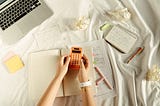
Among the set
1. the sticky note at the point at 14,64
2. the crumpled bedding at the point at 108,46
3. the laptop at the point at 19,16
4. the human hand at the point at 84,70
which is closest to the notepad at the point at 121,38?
the crumpled bedding at the point at 108,46

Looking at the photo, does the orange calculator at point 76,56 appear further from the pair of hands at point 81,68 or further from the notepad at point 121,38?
the notepad at point 121,38

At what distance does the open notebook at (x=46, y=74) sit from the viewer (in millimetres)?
1056

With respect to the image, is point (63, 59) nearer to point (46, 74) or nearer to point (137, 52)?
point (46, 74)

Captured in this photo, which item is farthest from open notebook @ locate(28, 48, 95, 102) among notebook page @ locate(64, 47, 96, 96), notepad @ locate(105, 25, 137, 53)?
notepad @ locate(105, 25, 137, 53)

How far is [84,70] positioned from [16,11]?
0.39 metres

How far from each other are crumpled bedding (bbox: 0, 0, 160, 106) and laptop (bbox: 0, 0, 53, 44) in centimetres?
2

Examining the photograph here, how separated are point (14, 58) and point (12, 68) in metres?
0.04

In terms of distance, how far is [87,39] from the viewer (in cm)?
110

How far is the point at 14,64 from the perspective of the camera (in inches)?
42.7

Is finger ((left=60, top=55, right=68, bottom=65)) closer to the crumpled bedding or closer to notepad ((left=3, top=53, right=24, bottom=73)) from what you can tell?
the crumpled bedding

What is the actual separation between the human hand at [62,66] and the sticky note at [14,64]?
6.9 inches

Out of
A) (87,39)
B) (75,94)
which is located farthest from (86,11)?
(75,94)

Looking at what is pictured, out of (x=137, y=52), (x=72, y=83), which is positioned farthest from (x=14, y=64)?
(x=137, y=52)

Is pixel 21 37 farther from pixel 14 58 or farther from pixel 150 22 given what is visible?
pixel 150 22
